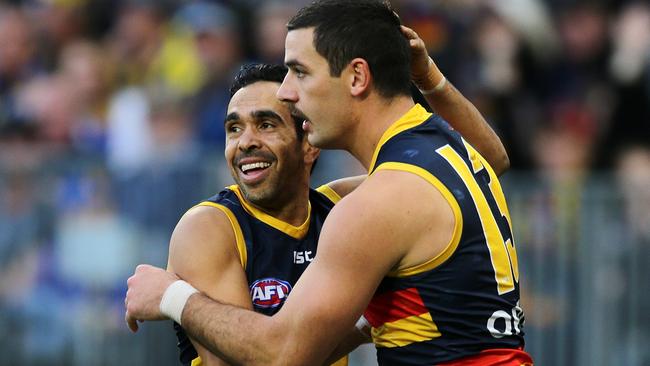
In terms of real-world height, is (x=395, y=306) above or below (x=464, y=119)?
below

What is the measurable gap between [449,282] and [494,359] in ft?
1.32

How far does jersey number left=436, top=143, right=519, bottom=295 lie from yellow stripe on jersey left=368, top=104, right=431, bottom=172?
0.19 m

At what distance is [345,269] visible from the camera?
217 inches

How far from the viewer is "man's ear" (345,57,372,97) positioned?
19.3 feet

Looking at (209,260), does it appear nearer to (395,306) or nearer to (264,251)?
(264,251)

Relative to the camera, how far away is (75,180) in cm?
1157

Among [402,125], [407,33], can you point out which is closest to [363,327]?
[402,125]

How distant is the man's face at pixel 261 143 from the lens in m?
6.45

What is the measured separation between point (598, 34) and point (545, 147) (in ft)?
3.76

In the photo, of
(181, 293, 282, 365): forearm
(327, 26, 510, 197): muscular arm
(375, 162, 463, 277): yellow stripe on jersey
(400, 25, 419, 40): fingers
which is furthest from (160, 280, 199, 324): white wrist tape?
(400, 25, 419, 40): fingers

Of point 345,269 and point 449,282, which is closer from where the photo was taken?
point 345,269

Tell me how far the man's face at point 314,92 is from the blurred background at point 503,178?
472 cm

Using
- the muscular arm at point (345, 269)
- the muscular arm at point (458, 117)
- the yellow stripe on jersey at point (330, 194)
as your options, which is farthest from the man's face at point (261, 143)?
the muscular arm at point (345, 269)

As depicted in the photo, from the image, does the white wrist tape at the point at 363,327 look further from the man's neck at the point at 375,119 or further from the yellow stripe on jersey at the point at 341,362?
the man's neck at the point at 375,119
